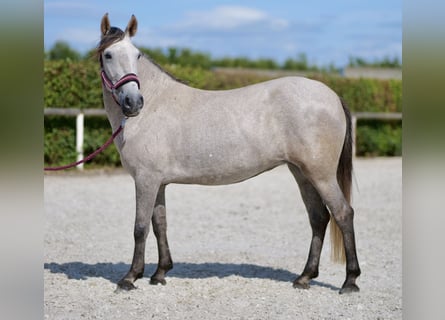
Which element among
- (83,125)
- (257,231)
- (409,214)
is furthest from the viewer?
(83,125)

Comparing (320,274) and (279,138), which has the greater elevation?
(279,138)

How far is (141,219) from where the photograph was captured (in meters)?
4.43

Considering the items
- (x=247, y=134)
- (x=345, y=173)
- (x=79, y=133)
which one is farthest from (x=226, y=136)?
(x=79, y=133)

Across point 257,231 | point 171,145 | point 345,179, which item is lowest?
point 257,231

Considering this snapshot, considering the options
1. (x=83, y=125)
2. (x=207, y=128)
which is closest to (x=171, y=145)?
(x=207, y=128)

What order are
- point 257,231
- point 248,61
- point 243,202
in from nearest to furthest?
1. point 257,231
2. point 243,202
3. point 248,61

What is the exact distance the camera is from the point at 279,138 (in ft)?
14.2

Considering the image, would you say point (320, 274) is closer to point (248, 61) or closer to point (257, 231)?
point (257, 231)

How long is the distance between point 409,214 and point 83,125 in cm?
1091

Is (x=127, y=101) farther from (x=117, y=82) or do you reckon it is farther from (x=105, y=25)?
(x=105, y=25)

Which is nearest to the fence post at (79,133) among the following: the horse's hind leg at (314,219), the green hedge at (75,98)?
the green hedge at (75,98)

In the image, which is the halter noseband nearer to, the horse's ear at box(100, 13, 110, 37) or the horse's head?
the horse's head

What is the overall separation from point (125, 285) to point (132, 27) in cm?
205

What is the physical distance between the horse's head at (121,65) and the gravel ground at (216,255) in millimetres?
1491
